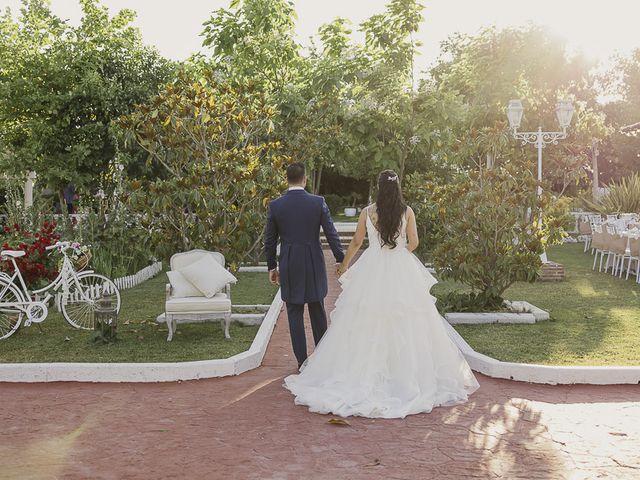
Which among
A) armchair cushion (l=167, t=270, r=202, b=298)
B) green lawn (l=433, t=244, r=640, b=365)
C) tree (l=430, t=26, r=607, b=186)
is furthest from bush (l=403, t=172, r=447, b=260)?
armchair cushion (l=167, t=270, r=202, b=298)

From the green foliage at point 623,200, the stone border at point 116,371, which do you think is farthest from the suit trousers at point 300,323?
the green foliage at point 623,200

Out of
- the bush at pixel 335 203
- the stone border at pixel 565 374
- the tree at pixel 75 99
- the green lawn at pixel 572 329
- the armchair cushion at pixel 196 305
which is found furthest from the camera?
the bush at pixel 335 203

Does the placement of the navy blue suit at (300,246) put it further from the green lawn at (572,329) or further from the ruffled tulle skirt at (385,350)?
the green lawn at (572,329)

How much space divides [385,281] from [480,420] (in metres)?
1.60

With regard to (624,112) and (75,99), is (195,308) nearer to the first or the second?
(75,99)

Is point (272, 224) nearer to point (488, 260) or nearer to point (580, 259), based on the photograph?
point (488, 260)

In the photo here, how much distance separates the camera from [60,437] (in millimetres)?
5676

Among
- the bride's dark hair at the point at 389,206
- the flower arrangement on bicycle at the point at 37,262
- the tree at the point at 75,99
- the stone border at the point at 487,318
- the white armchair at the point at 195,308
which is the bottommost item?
the stone border at the point at 487,318

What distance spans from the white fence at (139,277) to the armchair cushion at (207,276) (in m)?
5.51

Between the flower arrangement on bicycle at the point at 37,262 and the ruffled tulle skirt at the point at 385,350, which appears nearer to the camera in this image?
the ruffled tulle skirt at the point at 385,350

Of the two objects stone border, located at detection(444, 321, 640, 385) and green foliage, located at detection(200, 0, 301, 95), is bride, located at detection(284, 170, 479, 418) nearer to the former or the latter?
stone border, located at detection(444, 321, 640, 385)

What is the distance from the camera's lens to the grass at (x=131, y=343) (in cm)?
843

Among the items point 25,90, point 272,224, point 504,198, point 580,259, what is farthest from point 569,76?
point 272,224

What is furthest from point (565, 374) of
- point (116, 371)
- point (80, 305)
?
point (80, 305)
